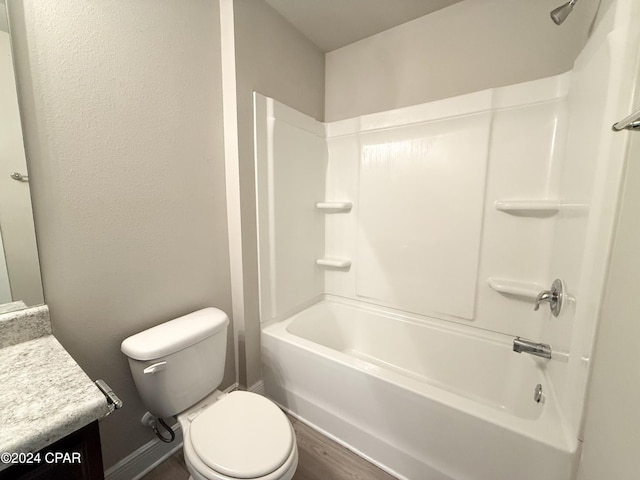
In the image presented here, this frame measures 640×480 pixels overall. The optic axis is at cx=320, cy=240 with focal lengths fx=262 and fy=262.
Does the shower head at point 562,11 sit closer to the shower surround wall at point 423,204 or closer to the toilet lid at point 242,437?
the shower surround wall at point 423,204

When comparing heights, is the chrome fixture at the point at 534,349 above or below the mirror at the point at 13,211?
below

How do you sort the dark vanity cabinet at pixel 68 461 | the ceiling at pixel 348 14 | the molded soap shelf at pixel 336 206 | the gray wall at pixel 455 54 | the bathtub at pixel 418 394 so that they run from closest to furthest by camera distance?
the dark vanity cabinet at pixel 68 461
the bathtub at pixel 418 394
the gray wall at pixel 455 54
the ceiling at pixel 348 14
the molded soap shelf at pixel 336 206

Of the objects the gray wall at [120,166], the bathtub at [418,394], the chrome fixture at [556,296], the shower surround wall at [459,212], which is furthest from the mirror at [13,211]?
the chrome fixture at [556,296]

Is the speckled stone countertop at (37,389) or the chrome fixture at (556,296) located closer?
the speckled stone countertop at (37,389)

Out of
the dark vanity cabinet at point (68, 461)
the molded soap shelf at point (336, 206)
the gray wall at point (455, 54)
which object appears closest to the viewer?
the dark vanity cabinet at point (68, 461)

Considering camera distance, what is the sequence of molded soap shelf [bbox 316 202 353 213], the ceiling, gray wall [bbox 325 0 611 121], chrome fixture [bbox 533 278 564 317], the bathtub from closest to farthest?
the bathtub < chrome fixture [bbox 533 278 564 317] < gray wall [bbox 325 0 611 121] < the ceiling < molded soap shelf [bbox 316 202 353 213]

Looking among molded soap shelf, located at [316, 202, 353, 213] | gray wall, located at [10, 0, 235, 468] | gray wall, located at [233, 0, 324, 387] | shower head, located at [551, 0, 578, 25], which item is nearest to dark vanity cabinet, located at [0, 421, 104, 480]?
gray wall, located at [10, 0, 235, 468]

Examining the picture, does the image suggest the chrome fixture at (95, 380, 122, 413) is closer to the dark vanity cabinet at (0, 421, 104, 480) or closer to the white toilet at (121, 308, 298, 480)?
the dark vanity cabinet at (0, 421, 104, 480)

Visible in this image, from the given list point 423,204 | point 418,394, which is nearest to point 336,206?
point 423,204

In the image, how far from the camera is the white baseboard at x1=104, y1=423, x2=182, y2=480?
3.80 feet

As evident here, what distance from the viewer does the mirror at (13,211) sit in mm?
822

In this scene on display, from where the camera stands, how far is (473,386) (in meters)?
1.55

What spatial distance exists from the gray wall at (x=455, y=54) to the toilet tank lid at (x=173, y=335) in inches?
67.7

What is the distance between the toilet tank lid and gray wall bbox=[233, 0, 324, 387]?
0.30m
